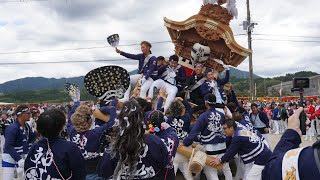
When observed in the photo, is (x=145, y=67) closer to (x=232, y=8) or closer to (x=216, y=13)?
(x=216, y=13)

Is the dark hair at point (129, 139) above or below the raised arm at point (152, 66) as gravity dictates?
below

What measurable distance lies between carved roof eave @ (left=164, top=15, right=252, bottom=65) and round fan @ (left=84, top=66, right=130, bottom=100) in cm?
→ 390

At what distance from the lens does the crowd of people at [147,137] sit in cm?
351

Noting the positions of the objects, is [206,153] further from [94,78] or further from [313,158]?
[313,158]

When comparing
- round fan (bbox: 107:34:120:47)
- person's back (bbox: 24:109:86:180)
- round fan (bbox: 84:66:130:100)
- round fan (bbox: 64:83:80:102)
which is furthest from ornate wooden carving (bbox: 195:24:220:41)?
person's back (bbox: 24:109:86:180)


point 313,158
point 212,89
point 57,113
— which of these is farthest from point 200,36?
point 313,158

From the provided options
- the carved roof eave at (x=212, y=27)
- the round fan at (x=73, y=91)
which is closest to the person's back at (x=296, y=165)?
the round fan at (x=73, y=91)

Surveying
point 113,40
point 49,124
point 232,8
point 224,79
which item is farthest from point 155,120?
point 232,8

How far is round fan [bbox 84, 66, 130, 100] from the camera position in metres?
6.30

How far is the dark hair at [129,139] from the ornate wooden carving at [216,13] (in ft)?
22.3

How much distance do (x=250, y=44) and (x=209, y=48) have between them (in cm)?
1916

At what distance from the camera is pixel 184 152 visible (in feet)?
24.3

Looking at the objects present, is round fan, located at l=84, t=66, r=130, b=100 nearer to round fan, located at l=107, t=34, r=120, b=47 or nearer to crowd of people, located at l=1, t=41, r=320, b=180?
crowd of people, located at l=1, t=41, r=320, b=180

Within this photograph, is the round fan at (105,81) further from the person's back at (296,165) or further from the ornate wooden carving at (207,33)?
the person's back at (296,165)
